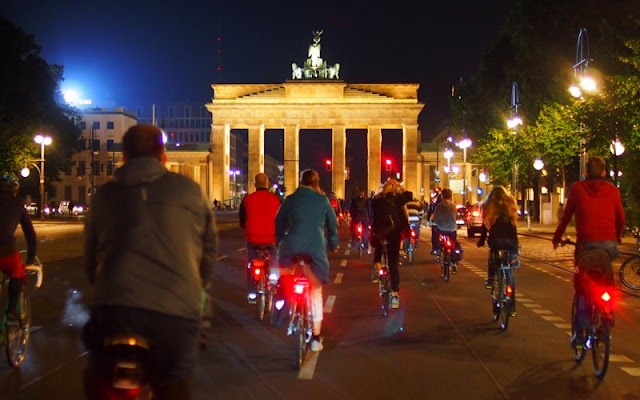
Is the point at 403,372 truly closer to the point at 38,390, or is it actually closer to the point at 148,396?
the point at 38,390

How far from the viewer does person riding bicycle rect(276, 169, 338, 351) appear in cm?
845

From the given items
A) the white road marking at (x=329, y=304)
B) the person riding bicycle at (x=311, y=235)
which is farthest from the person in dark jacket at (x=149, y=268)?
the white road marking at (x=329, y=304)

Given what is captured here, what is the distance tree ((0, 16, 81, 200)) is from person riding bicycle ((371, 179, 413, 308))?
119 feet

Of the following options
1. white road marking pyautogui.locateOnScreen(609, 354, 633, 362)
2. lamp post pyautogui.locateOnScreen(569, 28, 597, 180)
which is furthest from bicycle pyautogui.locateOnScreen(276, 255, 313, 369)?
lamp post pyautogui.locateOnScreen(569, 28, 597, 180)

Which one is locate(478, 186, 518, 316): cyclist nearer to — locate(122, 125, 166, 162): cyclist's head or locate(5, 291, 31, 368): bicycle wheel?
locate(5, 291, 31, 368): bicycle wheel

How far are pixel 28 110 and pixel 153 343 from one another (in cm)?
5798

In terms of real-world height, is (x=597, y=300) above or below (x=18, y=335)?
above

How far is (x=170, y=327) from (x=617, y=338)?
7.87 metres

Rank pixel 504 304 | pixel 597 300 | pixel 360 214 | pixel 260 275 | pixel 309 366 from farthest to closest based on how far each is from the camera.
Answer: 1. pixel 360 214
2. pixel 260 275
3. pixel 504 304
4. pixel 309 366
5. pixel 597 300

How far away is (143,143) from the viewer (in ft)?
14.2

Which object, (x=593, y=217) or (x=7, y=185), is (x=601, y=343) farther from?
(x=7, y=185)

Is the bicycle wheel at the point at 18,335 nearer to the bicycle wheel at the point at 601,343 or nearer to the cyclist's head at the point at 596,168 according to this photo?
the bicycle wheel at the point at 601,343

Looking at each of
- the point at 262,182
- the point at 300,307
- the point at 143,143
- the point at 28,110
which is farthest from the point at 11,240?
the point at 28,110

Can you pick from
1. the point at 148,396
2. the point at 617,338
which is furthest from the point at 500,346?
the point at 148,396
